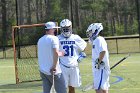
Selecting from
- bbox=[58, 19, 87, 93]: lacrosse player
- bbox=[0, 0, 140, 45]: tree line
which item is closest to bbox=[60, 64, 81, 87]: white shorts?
bbox=[58, 19, 87, 93]: lacrosse player

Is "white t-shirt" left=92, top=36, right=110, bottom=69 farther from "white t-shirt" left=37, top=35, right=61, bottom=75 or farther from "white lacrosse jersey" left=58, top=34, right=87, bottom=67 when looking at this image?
"white lacrosse jersey" left=58, top=34, right=87, bottom=67

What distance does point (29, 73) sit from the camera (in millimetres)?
19141

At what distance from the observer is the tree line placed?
52031 millimetres

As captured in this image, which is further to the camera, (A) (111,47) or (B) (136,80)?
(A) (111,47)

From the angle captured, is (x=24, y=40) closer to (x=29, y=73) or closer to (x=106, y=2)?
(x=29, y=73)

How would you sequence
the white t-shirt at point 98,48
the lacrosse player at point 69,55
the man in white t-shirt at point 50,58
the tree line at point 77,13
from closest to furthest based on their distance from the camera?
the man in white t-shirt at point 50,58, the white t-shirt at point 98,48, the lacrosse player at point 69,55, the tree line at point 77,13

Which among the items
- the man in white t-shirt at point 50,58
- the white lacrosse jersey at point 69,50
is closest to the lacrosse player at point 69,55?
the white lacrosse jersey at point 69,50

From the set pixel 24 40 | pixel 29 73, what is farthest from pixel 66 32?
pixel 24 40

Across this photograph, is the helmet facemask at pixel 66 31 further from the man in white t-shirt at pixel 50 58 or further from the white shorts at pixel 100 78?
the white shorts at pixel 100 78

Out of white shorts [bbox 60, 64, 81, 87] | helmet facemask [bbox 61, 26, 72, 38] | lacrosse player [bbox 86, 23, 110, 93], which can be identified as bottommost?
white shorts [bbox 60, 64, 81, 87]

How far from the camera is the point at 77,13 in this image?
6425cm

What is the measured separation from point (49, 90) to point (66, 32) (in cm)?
198

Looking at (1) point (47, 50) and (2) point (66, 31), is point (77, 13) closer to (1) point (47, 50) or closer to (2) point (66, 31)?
(2) point (66, 31)

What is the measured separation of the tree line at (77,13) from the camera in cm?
5203
